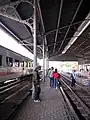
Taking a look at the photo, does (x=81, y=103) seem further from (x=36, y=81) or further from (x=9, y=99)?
(x=9, y=99)

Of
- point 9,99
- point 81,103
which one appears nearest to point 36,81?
point 9,99

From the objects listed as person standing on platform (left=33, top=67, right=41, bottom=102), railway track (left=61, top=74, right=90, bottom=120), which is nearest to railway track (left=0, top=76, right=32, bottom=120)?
person standing on platform (left=33, top=67, right=41, bottom=102)

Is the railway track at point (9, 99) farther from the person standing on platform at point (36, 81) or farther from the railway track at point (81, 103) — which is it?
the railway track at point (81, 103)

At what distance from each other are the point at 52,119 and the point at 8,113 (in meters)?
2.01

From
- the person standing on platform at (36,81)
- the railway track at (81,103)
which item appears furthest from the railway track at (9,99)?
the railway track at (81,103)

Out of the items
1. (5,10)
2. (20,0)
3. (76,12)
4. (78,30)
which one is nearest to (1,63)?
(5,10)

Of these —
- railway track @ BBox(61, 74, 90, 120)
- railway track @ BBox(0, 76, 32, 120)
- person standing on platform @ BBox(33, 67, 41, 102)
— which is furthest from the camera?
person standing on platform @ BBox(33, 67, 41, 102)

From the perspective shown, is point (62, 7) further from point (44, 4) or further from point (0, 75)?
point (0, 75)

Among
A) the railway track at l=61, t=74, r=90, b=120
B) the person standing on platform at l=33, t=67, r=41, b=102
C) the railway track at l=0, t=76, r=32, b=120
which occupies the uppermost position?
the person standing on platform at l=33, t=67, r=41, b=102

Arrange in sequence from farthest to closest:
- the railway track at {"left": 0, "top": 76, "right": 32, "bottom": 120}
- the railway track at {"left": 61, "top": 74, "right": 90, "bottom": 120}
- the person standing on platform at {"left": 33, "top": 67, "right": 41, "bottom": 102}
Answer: the person standing on platform at {"left": 33, "top": 67, "right": 41, "bottom": 102} → the railway track at {"left": 61, "top": 74, "right": 90, "bottom": 120} → the railway track at {"left": 0, "top": 76, "right": 32, "bottom": 120}

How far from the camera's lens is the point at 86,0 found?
54.2 ft

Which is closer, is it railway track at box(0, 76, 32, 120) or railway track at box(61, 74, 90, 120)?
railway track at box(0, 76, 32, 120)

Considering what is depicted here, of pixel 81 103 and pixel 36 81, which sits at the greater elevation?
pixel 36 81

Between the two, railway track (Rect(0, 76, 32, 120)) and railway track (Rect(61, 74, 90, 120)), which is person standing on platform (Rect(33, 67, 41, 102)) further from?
railway track (Rect(61, 74, 90, 120))
